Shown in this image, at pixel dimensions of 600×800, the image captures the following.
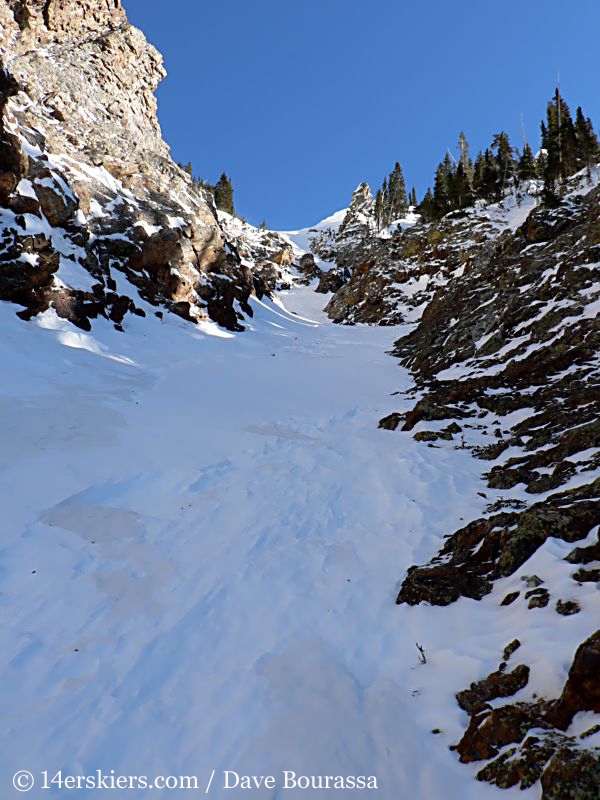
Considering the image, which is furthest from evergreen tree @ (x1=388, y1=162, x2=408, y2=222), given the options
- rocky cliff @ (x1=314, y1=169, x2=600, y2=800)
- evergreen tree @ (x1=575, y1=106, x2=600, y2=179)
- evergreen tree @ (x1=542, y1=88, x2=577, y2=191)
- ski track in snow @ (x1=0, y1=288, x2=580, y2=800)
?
ski track in snow @ (x1=0, y1=288, x2=580, y2=800)

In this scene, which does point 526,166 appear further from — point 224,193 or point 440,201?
point 224,193

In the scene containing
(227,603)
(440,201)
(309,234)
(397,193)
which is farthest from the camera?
(309,234)

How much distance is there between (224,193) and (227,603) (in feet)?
395

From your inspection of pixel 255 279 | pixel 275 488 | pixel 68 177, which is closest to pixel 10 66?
pixel 68 177

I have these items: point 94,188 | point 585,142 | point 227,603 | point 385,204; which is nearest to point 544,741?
point 227,603

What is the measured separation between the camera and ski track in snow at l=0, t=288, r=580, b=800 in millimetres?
4438

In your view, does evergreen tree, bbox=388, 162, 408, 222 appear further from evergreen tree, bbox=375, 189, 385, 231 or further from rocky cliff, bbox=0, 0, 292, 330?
rocky cliff, bbox=0, 0, 292, 330

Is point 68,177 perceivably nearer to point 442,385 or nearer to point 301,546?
point 442,385

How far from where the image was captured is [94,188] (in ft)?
114

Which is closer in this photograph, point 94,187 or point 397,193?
point 94,187

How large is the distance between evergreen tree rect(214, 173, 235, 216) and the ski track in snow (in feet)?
355

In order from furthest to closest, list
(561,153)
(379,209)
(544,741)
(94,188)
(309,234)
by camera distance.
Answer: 1. (309,234)
2. (379,209)
3. (561,153)
4. (94,188)
5. (544,741)

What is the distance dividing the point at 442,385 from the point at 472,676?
1586cm

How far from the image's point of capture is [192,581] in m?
7.48
